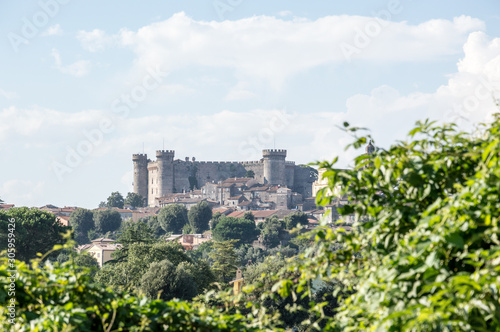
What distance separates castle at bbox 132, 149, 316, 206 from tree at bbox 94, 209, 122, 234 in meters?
13.0

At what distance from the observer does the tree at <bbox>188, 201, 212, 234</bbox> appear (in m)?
83.8

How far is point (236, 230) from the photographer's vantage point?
75125 mm

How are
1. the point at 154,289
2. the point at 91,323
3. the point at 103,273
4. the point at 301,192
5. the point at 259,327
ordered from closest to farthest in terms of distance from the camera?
the point at 91,323 → the point at 259,327 → the point at 154,289 → the point at 103,273 → the point at 301,192

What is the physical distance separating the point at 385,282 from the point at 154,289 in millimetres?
22391

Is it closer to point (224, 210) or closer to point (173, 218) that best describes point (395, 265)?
point (173, 218)

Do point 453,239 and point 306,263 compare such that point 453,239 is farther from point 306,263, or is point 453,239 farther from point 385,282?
point 306,263

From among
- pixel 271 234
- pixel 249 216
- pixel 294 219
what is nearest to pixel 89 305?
pixel 271 234

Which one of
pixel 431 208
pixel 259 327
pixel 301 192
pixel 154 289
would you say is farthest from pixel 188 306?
pixel 301 192

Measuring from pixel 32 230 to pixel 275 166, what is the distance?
198ft

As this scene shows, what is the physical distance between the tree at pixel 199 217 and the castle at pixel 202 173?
15.8m

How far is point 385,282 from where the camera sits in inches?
123

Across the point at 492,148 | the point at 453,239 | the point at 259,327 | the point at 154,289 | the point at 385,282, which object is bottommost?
the point at 154,289

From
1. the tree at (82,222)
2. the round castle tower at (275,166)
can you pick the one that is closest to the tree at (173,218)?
the tree at (82,222)

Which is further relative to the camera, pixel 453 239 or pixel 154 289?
pixel 154 289
